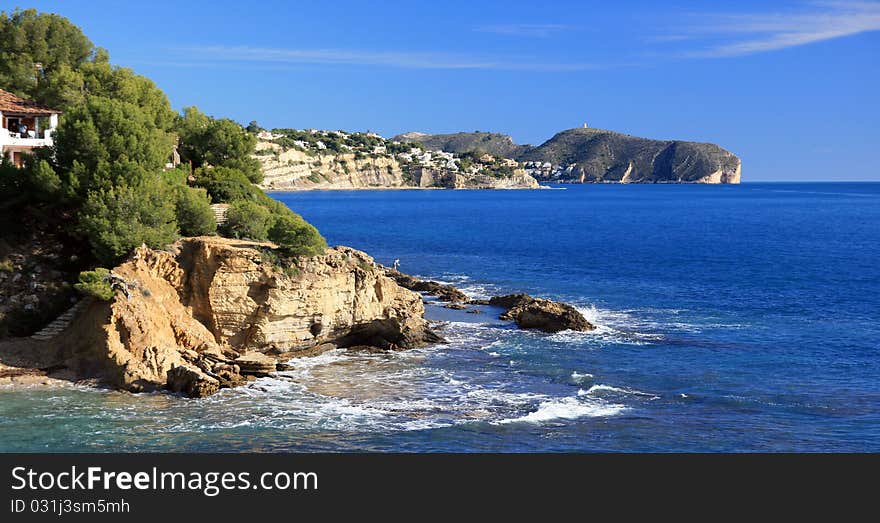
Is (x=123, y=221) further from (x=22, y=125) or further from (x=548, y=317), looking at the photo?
(x=548, y=317)


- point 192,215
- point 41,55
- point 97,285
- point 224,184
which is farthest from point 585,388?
point 41,55

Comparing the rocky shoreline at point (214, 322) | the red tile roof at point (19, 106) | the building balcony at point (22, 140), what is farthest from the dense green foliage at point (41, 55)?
the rocky shoreline at point (214, 322)

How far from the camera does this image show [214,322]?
31.6m

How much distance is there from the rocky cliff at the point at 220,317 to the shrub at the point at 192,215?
4.81ft

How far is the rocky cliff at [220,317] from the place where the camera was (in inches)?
1105

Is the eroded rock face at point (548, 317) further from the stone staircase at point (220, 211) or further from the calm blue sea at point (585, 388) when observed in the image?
the stone staircase at point (220, 211)

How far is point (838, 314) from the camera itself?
43688 millimetres

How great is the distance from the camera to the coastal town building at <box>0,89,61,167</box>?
134 feet

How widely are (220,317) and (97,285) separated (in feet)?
15.3

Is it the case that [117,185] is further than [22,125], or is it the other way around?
[22,125]

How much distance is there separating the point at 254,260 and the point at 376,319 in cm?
611
